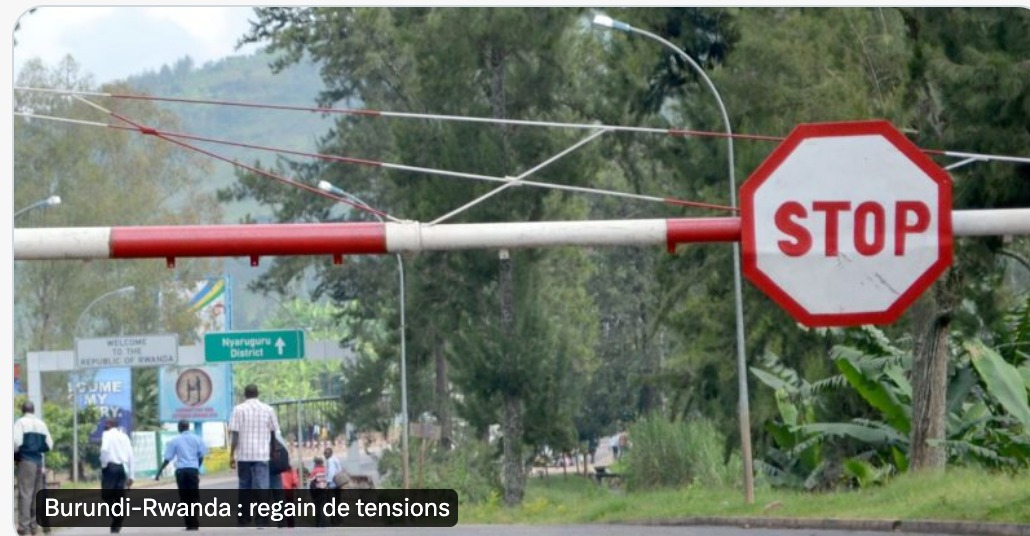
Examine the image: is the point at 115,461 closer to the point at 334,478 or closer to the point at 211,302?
the point at 334,478

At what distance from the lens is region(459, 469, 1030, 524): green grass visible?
16734 mm

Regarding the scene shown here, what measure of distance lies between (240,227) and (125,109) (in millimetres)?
46431

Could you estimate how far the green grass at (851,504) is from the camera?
659 inches

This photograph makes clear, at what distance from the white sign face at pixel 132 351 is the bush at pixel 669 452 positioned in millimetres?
10815

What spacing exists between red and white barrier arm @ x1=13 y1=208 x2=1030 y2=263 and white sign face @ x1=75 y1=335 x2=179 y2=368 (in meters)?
35.2

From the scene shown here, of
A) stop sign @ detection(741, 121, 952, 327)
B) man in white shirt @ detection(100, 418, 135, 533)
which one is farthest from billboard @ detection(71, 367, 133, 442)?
stop sign @ detection(741, 121, 952, 327)

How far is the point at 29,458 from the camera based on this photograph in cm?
1762

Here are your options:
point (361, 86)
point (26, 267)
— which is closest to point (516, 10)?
point (361, 86)

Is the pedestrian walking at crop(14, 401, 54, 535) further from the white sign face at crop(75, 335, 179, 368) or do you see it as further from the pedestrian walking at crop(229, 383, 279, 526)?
the white sign face at crop(75, 335, 179, 368)

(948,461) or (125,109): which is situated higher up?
(125,109)

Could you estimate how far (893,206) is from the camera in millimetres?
5023

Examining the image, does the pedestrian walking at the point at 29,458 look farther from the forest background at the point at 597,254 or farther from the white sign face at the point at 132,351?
the white sign face at the point at 132,351

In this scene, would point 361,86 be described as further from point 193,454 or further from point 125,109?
point 193,454
